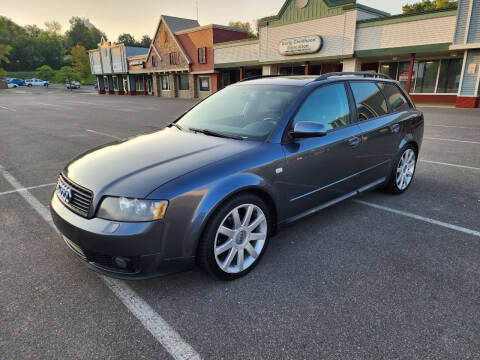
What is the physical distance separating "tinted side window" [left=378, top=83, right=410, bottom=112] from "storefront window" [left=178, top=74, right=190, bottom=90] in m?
35.2

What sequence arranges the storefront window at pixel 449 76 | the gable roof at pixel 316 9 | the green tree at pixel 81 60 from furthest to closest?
the green tree at pixel 81 60, the gable roof at pixel 316 9, the storefront window at pixel 449 76

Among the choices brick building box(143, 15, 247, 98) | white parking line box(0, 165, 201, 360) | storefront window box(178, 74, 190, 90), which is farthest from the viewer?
storefront window box(178, 74, 190, 90)

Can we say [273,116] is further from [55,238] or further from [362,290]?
[55,238]

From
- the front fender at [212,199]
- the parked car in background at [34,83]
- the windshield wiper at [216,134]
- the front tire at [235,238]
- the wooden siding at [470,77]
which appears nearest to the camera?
the front fender at [212,199]

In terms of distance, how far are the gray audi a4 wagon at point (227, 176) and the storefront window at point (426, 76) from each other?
70.7ft

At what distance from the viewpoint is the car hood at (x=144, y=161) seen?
8.25 ft

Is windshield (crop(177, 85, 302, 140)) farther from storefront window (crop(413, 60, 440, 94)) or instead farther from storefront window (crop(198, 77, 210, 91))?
storefront window (crop(198, 77, 210, 91))

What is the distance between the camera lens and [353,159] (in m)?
3.90

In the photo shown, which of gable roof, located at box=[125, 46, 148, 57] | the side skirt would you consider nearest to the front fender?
the side skirt

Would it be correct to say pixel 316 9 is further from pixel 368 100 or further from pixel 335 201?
pixel 335 201

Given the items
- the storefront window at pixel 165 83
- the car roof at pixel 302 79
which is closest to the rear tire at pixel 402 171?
the car roof at pixel 302 79

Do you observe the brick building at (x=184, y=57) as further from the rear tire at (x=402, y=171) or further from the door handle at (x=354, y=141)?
the door handle at (x=354, y=141)

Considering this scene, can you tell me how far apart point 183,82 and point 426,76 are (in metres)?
25.5

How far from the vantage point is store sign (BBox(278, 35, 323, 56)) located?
2383 cm
